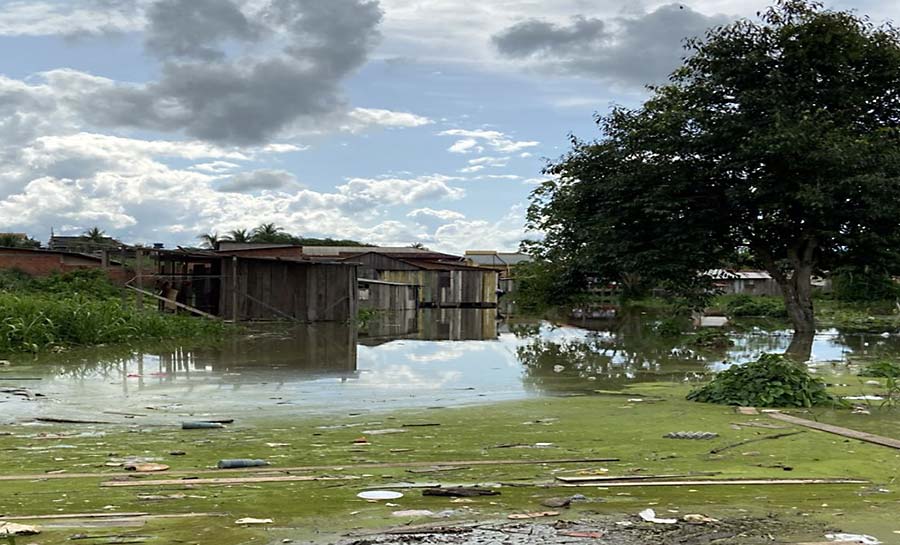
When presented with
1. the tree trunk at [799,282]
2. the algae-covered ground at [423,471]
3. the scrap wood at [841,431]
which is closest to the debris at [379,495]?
the algae-covered ground at [423,471]

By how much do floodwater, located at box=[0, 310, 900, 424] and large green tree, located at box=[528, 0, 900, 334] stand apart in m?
2.33

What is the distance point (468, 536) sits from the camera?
399 cm

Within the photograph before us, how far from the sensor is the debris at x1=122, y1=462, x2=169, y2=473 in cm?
542

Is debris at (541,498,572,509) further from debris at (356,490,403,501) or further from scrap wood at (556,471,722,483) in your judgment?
debris at (356,490,403,501)

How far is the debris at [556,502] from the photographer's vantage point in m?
4.55

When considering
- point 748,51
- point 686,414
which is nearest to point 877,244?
point 748,51

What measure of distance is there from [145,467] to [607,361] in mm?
11025

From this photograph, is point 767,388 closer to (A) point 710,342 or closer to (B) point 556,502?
(B) point 556,502

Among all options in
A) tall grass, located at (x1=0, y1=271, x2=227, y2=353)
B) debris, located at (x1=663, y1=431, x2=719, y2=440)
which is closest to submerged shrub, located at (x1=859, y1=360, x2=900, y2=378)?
debris, located at (x1=663, y1=431, x2=719, y2=440)

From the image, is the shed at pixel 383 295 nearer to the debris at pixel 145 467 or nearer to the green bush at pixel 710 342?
the green bush at pixel 710 342

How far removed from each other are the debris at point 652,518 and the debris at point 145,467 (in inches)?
116

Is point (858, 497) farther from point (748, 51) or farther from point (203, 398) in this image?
point (748, 51)

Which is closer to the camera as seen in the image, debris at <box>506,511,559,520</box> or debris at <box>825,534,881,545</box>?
debris at <box>825,534,881,545</box>

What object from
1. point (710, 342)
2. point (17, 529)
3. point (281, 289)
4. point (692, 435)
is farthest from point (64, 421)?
point (281, 289)
